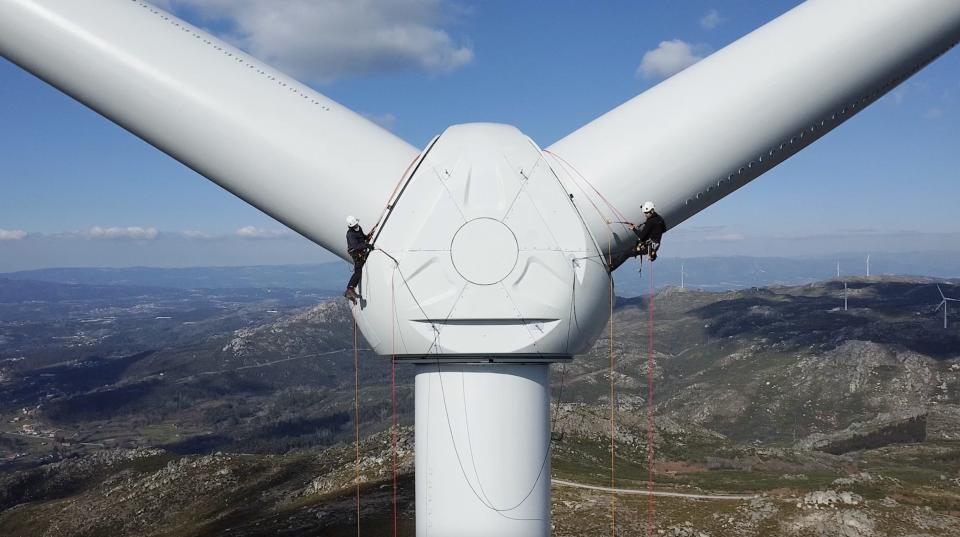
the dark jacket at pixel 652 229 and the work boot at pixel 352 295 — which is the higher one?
the dark jacket at pixel 652 229

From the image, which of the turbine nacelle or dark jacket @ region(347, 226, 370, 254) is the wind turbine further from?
dark jacket @ region(347, 226, 370, 254)

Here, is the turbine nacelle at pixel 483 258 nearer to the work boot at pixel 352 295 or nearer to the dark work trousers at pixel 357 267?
the dark work trousers at pixel 357 267

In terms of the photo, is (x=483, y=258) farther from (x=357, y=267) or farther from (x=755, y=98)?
(x=755, y=98)

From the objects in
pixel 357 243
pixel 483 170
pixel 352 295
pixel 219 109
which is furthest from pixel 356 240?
pixel 219 109

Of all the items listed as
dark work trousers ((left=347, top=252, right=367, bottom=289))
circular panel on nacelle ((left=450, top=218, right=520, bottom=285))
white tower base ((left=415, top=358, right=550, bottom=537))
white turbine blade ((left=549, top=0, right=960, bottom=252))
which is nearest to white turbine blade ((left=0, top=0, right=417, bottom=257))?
dark work trousers ((left=347, top=252, right=367, bottom=289))

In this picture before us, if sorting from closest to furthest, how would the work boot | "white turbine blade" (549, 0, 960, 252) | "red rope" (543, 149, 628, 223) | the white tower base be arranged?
"white turbine blade" (549, 0, 960, 252), "red rope" (543, 149, 628, 223), the white tower base, the work boot

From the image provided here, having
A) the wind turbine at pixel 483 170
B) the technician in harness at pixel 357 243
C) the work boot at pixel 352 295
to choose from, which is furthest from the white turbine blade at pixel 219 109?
the work boot at pixel 352 295
